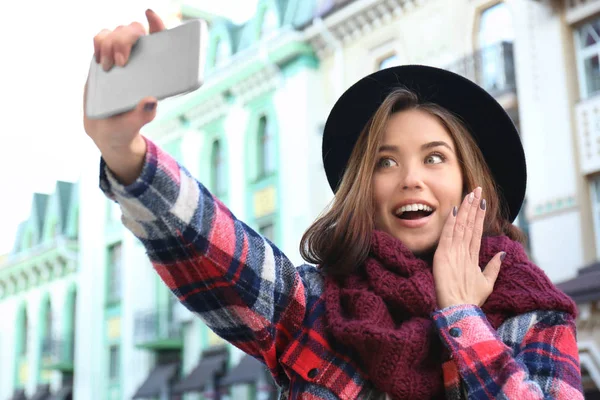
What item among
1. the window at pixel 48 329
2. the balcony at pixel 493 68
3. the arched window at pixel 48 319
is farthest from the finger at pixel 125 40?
the arched window at pixel 48 319

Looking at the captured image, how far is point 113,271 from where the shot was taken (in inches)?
981

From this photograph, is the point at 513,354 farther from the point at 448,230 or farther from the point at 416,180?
the point at 416,180

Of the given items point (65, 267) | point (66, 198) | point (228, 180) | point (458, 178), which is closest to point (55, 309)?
point (65, 267)

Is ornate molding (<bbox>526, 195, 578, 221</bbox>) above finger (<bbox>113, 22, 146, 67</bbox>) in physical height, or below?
above

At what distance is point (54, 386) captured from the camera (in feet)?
92.0

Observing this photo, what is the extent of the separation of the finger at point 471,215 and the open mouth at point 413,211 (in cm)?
11

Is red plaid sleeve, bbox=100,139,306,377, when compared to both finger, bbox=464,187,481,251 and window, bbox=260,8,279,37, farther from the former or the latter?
window, bbox=260,8,279,37

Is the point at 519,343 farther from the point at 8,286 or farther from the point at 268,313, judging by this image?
the point at 8,286

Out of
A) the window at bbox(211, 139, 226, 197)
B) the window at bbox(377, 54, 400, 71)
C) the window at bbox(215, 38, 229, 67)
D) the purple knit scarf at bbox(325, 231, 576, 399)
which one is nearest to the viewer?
the purple knit scarf at bbox(325, 231, 576, 399)

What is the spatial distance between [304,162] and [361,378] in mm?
16101

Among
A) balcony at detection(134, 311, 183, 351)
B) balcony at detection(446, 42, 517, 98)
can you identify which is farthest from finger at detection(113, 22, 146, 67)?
balcony at detection(134, 311, 183, 351)

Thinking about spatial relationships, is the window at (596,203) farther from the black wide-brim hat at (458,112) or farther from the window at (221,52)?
the window at (221,52)

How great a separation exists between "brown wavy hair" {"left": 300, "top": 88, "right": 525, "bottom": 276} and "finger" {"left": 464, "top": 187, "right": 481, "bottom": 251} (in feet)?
0.41

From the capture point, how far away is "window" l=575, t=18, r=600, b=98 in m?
12.5
